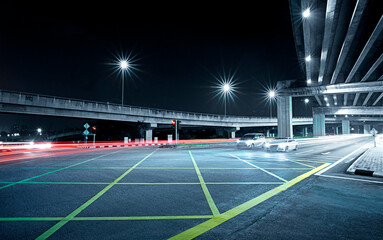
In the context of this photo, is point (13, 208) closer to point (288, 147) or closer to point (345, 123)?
point (288, 147)

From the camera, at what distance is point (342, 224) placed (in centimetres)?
333

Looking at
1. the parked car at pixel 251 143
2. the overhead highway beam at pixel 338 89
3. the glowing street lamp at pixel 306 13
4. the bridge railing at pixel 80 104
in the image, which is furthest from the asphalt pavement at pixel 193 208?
the overhead highway beam at pixel 338 89

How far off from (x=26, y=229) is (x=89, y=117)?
27.6 meters

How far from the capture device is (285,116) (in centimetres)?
2866

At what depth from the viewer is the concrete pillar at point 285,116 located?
92.7ft

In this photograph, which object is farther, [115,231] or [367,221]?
[367,221]

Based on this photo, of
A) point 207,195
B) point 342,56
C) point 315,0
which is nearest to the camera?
point 207,195

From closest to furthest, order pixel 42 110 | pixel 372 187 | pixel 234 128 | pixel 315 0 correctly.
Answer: pixel 372 187
pixel 315 0
pixel 42 110
pixel 234 128

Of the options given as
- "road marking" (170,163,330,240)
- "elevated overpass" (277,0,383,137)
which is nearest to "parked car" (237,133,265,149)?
"elevated overpass" (277,0,383,137)

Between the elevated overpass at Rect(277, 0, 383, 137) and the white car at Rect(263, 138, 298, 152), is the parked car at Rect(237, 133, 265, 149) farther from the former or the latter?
the elevated overpass at Rect(277, 0, 383, 137)

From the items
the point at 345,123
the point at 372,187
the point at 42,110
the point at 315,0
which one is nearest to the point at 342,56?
the point at 315,0

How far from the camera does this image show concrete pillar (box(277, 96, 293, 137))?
1113 inches

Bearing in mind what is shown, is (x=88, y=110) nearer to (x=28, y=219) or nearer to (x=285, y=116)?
(x=28, y=219)

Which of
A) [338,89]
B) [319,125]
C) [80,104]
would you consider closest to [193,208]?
[80,104]
